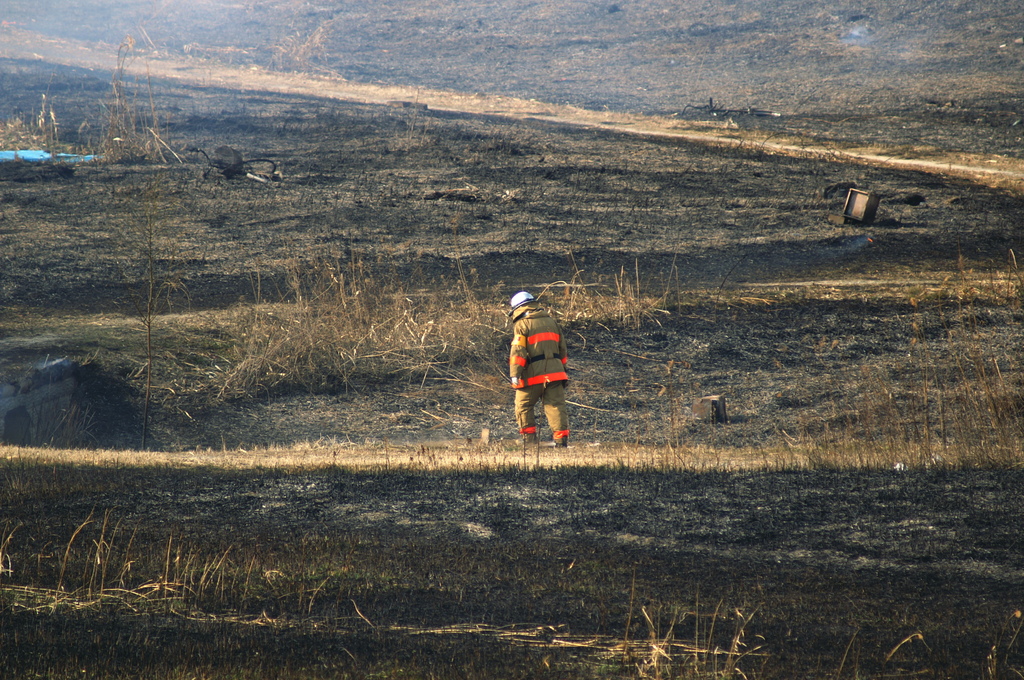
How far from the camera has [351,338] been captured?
11078mm

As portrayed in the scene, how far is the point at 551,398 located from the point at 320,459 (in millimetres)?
2481

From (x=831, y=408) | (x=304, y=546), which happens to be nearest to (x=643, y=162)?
(x=831, y=408)

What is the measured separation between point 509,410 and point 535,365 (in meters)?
2.30

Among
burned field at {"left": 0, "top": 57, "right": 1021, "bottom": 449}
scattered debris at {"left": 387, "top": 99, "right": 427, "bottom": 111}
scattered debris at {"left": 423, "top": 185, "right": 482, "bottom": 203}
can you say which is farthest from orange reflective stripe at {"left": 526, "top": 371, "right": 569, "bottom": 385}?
scattered debris at {"left": 387, "top": 99, "right": 427, "bottom": 111}

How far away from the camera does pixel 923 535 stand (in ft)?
18.7

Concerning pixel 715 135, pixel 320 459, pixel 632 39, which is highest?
pixel 632 39

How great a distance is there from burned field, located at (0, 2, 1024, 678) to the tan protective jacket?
0.91m

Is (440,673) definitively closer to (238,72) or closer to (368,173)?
(368,173)

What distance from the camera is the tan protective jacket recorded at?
788 centimetres

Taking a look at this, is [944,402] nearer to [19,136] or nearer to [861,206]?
[861,206]

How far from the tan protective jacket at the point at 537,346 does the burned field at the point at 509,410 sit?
911mm

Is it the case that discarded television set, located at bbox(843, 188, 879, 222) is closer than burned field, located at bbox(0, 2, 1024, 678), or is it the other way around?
burned field, located at bbox(0, 2, 1024, 678)

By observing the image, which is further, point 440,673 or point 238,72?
point 238,72

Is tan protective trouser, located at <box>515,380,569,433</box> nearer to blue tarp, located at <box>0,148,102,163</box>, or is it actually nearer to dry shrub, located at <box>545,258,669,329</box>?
dry shrub, located at <box>545,258,669,329</box>
